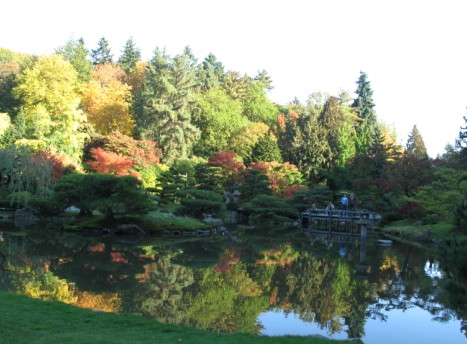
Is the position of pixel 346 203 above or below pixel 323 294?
above

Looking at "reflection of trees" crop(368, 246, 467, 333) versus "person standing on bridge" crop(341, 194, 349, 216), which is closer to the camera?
"reflection of trees" crop(368, 246, 467, 333)

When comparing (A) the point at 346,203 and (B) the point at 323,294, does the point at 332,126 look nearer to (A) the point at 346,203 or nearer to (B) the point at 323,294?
(A) the point at 346,203

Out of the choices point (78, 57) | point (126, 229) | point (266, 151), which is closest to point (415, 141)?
point (266, 151)

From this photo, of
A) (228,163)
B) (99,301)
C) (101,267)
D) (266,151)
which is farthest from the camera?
(266,151)

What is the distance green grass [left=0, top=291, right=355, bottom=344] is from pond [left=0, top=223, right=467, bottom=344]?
5.28 feet

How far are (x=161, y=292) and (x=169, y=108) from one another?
29.4 m

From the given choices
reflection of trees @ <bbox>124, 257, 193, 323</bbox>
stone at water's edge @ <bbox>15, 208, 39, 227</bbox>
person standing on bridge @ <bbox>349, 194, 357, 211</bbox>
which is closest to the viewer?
reflection of trees @ <bbox>124, 257, 193, 323</bbox>

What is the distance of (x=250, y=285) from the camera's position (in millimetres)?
11750

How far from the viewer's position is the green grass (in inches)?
221

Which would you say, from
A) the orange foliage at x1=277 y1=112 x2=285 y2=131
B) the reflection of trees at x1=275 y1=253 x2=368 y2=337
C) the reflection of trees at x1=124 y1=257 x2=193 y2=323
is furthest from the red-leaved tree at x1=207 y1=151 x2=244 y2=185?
the reflection of trees at x1=124 y1=257 x2=193 y2=323

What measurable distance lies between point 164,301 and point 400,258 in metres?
10.9

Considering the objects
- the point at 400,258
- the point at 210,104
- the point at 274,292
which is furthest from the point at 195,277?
the point at 210,104

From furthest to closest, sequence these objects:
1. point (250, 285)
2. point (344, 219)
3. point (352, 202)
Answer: point (352, 202) < point (344, 219) < point (250, 285)

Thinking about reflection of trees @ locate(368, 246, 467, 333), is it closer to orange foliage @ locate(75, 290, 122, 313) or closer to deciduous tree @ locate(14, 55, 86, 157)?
orange foliage @ locate(75, 290, 122, 313)
